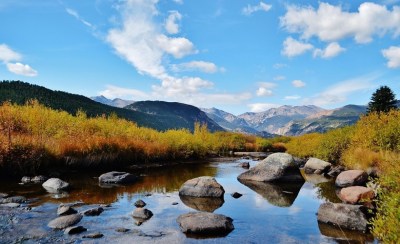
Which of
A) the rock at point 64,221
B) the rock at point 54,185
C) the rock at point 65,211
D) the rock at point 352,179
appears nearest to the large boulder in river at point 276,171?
the rock at point 352,179

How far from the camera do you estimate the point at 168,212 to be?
14.7 metres

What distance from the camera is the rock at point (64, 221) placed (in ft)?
38.7

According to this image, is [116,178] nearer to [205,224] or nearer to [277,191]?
[277,191]

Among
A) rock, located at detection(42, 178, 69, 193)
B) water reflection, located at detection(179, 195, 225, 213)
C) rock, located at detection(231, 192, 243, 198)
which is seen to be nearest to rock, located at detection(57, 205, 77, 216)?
rock, located at detection(42, 178, 69, 193)

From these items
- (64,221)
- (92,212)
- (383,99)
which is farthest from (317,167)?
(383,99)

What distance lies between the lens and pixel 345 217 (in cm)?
1314

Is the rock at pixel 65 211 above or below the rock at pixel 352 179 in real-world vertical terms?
below

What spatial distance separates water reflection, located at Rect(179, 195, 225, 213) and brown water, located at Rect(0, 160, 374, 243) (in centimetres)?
5

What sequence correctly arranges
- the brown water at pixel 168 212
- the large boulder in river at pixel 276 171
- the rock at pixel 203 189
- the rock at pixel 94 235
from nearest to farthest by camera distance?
1. the rock at pixel 94 235
2. the brown water at pixel 168 212
3. the rock at pixel 203 189
4. the large boulder in river at pixel 276 171

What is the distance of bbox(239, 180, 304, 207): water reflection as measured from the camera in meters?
18.1

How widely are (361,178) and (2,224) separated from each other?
2050cm

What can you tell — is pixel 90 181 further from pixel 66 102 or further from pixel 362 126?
pixel 66 102

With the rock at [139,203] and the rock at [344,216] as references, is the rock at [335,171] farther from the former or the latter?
the rock at [139,203]

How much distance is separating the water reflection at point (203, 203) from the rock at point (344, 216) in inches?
188
